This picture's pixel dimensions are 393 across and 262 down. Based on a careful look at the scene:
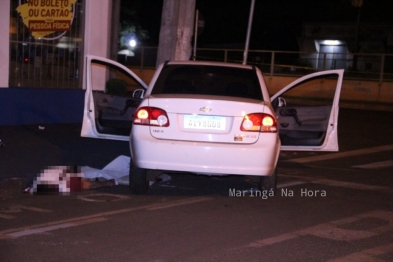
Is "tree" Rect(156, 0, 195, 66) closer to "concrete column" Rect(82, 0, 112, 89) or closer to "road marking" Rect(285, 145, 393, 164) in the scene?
"road marking" Rect(285, 145, 393, 164)

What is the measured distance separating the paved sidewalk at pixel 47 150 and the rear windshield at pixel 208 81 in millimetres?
2196

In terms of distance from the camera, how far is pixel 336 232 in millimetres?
6703

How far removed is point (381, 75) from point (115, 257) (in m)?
25.2

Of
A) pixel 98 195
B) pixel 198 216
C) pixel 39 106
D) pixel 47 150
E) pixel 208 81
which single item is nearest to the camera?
pixel 198 216

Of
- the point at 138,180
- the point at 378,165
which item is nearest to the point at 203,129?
the point at 138,180

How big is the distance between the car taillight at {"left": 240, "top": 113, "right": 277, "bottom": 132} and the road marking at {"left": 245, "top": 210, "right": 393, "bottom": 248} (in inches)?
52.0

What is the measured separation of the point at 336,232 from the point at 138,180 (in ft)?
8.61

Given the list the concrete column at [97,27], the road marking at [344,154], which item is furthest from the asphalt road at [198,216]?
the concrete column at [97,27]

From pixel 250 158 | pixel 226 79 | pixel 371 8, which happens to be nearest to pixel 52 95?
pixel 226 79

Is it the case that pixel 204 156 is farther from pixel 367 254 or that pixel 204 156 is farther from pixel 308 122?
pixel 308 122

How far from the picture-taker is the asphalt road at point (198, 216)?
19.3 feet

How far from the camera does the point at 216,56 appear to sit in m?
34.7

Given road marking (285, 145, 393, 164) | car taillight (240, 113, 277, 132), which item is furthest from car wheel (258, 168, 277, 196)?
road marking (285, 145, 393, 164)

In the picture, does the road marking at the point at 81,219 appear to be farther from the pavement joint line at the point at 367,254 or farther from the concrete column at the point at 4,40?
the concrete column at the point at 4,40
